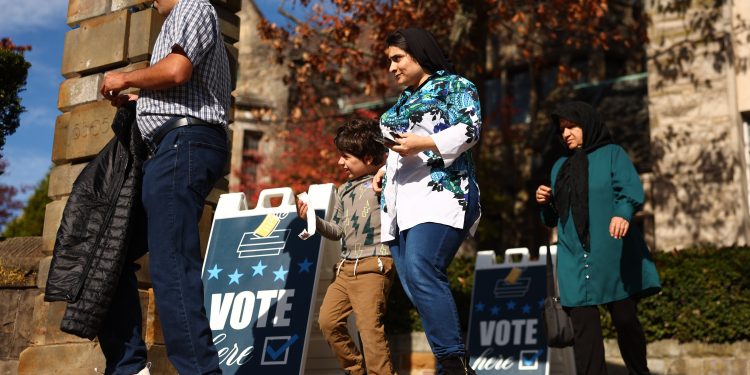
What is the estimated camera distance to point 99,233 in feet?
13.4

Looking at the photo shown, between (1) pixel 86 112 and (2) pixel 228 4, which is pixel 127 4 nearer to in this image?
(2) pixel 228 4

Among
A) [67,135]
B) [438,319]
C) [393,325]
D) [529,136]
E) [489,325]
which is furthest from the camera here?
[529,136]

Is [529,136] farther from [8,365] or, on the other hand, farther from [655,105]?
[8,365]

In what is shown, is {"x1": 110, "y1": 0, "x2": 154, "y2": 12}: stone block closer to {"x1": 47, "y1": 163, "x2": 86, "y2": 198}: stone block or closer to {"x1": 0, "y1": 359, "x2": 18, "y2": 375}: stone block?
{"x1": 47, "y1": 163, "x2": 86, "y2": 198}: stone block

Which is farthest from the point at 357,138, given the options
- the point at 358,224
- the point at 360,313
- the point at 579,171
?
the point at 579,171

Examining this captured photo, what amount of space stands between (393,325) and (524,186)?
9110mm

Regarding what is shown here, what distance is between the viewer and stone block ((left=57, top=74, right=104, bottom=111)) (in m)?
6.57

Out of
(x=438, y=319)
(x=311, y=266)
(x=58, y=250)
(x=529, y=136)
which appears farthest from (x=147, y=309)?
(x=529, y=136)

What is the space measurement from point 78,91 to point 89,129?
1.34ft

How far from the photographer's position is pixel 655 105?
43.4 ft

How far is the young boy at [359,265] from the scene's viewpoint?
529cm

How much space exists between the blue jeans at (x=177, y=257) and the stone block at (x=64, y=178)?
268cm

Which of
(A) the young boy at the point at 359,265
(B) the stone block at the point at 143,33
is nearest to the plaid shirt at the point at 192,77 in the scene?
(A) the young boy at the point at 359,265

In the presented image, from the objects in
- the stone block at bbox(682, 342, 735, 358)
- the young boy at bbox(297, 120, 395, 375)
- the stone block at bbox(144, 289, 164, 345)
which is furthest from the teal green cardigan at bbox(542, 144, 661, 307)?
the stone block at bbox(682, 342, 735, 358)
